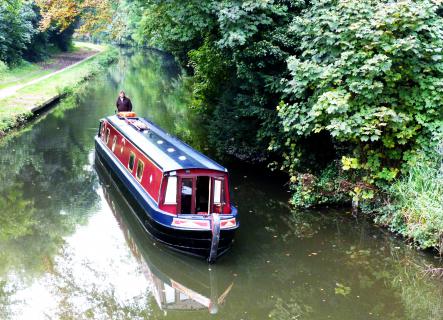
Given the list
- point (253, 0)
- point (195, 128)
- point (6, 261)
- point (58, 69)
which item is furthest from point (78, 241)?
point (58, 69)

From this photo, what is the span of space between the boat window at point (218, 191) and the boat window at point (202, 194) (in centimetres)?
15

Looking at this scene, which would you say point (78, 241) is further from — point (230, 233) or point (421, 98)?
point (421, 98)

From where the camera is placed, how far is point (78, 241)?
10.3m

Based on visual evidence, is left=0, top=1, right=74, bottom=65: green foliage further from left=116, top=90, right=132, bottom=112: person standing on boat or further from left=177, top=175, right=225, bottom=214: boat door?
left=177, top=175, right=225, bottom=214: boat door

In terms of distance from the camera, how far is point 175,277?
902 centimetres

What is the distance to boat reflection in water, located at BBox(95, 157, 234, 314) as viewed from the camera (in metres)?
8.25

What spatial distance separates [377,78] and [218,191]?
13.3 ft

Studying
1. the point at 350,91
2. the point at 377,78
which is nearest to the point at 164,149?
the point at 350,91

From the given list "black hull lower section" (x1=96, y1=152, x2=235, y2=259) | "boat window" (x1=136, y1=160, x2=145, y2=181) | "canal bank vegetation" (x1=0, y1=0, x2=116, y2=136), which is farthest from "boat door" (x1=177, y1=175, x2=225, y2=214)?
"canal bank vegetation" (x1=0, y1=0, x2=116, y2=136)

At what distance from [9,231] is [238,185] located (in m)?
5.90

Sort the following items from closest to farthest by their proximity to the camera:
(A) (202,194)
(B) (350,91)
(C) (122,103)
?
(A) (202,194) < (B) (350,91) < (C) (122,103)

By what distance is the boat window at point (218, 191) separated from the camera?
9.79 metres

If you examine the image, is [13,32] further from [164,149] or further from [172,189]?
[172,189]

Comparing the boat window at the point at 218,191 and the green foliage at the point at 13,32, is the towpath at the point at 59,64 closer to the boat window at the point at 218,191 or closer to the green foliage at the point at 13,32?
the green foliage at the point at 13,32
